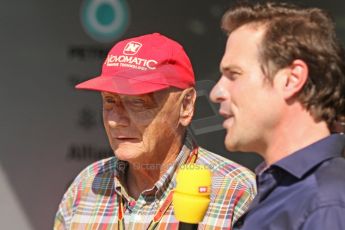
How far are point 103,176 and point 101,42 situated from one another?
80.7 inches

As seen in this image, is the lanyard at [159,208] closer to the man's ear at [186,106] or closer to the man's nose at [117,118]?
the man's ear at [186,106]

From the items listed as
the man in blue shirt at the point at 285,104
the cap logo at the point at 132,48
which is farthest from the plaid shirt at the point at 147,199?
the man in blue shirt at the point at 285,104

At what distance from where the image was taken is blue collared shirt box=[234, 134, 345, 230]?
1.34 m

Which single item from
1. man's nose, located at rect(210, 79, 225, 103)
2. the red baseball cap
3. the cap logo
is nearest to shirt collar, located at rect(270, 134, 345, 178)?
man's nose, located at rect(210, 79, 225, 103)

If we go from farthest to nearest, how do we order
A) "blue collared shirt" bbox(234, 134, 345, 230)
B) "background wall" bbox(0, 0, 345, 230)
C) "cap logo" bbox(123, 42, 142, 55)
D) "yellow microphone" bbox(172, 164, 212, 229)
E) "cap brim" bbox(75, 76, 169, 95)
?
"background wall" bbox(0, 0, 345, 230)
"cap logo" bbox(123, 42, 142, 55)
"cap brim" bbox(75, 76, 169, 95)
"yellow microphone" bbox(172, 164, 212, 229)
"blue collared shirt" bbox(234, 134, 345, 230)

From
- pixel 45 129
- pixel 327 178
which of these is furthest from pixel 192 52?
pixel 327 178

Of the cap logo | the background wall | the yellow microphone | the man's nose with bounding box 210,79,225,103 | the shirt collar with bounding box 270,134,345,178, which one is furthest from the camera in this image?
the background wall

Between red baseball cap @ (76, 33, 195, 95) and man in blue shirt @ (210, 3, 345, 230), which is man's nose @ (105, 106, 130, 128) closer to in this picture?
red baseball cap @ (76, 33, 195, 95)

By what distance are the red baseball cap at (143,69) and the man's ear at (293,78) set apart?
71 cm

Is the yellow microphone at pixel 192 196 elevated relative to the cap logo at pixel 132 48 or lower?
lower

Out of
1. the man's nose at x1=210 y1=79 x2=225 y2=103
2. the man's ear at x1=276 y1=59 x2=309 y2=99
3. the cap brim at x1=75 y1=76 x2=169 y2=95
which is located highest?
the man's ear at x1=276 y1=59 x2=309 y2=99

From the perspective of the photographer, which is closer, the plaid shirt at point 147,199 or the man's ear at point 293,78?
the man's ear at point 293,78

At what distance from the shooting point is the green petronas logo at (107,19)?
431 centimetres

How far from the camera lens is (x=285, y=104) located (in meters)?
1.52
